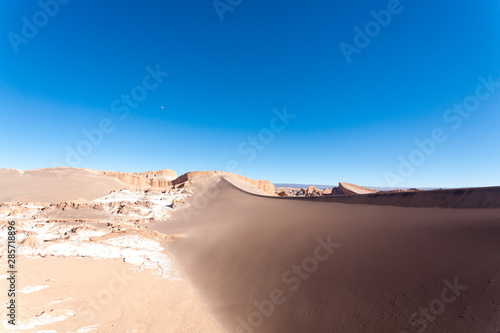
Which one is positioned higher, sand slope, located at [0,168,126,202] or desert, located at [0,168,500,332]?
sand slope, located at [0,168,126,202]

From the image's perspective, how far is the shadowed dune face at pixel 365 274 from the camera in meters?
3.47

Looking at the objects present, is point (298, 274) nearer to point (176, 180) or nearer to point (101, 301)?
point (101, 301)

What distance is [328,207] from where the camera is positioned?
412 inches

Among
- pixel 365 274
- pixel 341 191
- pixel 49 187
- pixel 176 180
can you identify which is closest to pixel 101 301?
pixel 365 274

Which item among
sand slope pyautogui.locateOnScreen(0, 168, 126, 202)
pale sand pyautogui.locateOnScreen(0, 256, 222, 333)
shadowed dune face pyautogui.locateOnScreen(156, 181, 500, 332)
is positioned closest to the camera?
shadowed dune face pyautogui.locateOnScreen(156, 181, 500, 332)

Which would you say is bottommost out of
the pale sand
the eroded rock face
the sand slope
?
the pale sand

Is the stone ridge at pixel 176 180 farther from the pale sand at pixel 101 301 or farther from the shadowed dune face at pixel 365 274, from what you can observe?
the shadowed dune face at pixel 365 274

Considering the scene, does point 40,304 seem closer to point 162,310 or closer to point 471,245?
point 162,310

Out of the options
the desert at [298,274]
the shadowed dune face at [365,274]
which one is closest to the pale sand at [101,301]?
the desert at [298,274]

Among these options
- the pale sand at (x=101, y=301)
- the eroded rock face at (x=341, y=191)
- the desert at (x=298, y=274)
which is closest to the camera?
the desert at (x=298, y=274)

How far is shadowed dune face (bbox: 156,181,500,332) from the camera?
11.4 ft

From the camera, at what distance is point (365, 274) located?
4926mm

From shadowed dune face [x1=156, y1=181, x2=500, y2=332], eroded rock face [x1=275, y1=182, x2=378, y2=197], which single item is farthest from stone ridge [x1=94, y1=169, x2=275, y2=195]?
shadowed dune face [x1=156, y1=181, x2=500, y2=332]

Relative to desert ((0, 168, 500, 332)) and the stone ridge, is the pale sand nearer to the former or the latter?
desert ((0, 168, 500, 332))
